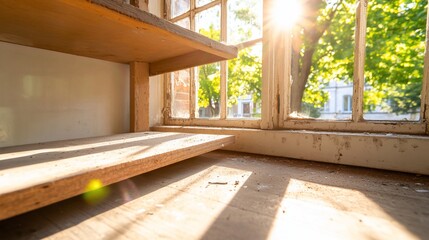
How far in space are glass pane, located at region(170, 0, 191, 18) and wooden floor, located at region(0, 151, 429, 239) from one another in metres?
1.79

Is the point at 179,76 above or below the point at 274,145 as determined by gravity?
above

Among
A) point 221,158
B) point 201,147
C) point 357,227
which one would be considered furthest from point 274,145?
point 357,227

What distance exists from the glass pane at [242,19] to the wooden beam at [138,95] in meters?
0.78

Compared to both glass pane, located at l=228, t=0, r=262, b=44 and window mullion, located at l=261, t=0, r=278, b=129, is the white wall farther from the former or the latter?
window mullion, located at l=261, t=0, r=278, b=129

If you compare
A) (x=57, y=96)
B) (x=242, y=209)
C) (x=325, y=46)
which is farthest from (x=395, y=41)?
(x=57, y=96)

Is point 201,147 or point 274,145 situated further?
point 274,145

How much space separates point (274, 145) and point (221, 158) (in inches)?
14.2

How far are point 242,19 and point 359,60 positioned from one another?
1.33m

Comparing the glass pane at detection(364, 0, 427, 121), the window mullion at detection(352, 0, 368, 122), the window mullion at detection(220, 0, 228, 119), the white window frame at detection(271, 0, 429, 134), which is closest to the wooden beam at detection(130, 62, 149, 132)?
the window mullion at detection(220, 0, 228, 119)

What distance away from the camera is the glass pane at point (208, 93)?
2147 mm

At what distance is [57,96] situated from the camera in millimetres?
1416

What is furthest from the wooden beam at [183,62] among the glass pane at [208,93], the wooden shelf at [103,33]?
the glass pane at [208,93]

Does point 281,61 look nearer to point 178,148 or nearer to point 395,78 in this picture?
point 178,148

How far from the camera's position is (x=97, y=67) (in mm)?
1634
